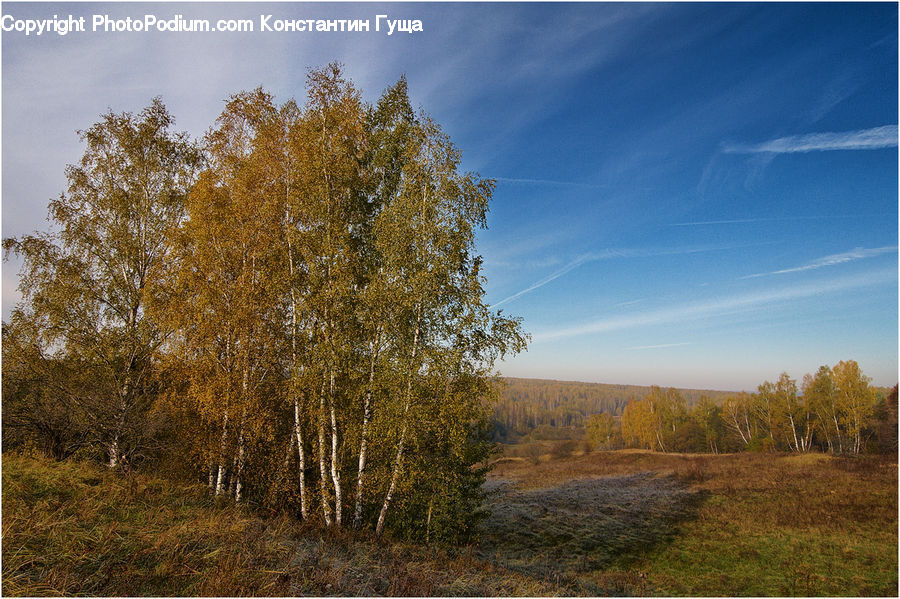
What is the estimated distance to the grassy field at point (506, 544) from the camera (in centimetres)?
602

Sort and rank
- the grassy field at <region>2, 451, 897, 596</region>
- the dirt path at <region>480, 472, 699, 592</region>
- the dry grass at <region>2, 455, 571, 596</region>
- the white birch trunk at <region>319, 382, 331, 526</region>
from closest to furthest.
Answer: the dry grass at <region>2, 455, 571, 596</region> → the grassy field at <region>2, 451, 897, 596</region> → the white birch trunk at <region>319, 382, 331, 526</region> → the dirt path at <region>480, 472, 699, 592</region>

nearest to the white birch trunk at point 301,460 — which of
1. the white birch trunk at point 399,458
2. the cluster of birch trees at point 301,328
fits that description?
the cluster of birch trees at point 301,328

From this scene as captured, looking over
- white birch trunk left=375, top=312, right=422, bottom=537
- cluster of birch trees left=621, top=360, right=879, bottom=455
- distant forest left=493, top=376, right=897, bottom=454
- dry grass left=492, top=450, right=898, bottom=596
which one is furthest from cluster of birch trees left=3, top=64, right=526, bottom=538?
cluster of birch trees left=621, top=360, right=879, bottom=455

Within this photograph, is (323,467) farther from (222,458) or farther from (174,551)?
(174,551)

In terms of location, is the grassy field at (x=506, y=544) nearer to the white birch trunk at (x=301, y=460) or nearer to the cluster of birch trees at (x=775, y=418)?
the white birch trunk at (x=301, y=460)

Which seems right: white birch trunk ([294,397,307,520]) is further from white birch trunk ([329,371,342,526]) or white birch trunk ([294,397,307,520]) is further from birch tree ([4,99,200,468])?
birch tree ([4,99,200,468])

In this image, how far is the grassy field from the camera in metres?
6.02

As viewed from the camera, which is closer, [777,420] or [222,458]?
[222,458]

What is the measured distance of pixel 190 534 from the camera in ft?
24.3

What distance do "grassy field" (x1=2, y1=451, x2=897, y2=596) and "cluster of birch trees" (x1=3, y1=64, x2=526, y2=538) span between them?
1.64 metres

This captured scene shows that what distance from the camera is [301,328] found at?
12.6 metres

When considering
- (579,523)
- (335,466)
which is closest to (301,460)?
(335,466)

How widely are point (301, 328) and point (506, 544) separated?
44.7 feet

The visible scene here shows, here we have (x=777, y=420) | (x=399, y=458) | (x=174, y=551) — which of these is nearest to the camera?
(x=174, y=551)
